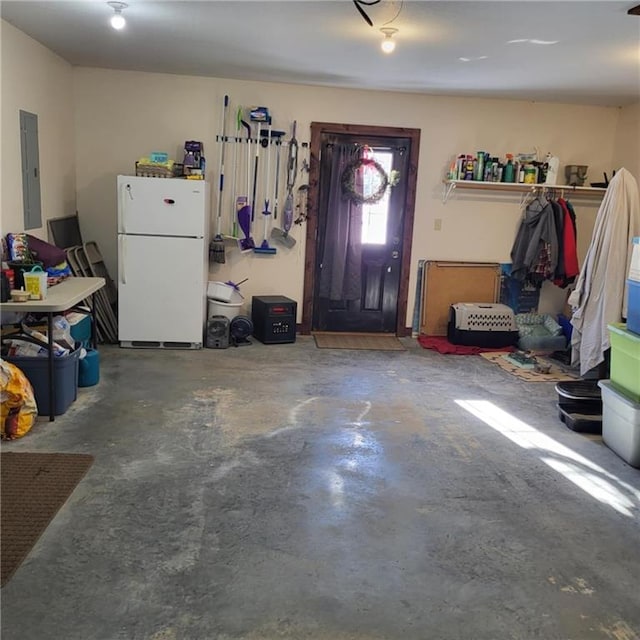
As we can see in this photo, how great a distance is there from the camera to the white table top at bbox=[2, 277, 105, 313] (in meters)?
3.51

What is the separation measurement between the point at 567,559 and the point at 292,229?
Result: 4360mm

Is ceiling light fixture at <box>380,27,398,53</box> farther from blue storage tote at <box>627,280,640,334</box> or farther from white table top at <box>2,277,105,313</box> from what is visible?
white table top at <box>2,277,105,313</box>

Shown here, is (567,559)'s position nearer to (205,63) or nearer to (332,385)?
(332,385)

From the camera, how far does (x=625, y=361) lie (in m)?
3.56

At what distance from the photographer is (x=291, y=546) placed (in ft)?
8.32

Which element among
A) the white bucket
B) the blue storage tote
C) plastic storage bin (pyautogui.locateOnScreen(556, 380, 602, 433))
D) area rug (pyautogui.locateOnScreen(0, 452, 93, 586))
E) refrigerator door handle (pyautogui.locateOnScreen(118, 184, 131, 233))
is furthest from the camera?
the white bucket

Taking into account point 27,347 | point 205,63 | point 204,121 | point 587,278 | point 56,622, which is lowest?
point 56,622

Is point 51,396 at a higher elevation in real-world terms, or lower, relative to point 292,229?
lower

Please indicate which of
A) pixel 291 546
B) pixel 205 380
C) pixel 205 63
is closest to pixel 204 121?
pixel 205 63

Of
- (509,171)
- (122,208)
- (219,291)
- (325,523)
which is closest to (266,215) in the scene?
(219,291)

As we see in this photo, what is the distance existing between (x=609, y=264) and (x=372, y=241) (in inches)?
92.3

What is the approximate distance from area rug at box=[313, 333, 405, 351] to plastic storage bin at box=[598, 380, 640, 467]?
2.54m

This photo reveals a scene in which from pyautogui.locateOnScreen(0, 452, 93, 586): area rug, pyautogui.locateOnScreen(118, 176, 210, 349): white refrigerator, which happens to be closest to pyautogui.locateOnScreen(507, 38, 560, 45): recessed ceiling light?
pyautogui.locateOnScreen(118, 176, 210, 349): white refrigerator

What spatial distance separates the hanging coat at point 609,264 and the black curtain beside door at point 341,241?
7.36ft
